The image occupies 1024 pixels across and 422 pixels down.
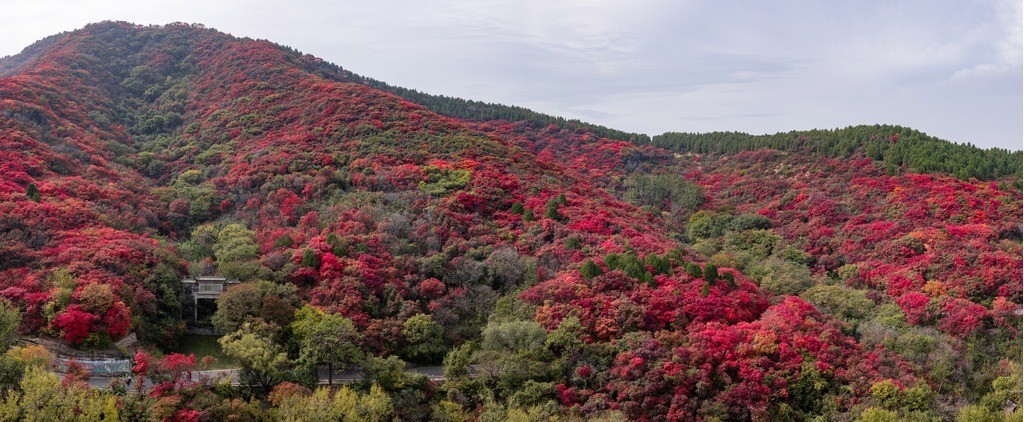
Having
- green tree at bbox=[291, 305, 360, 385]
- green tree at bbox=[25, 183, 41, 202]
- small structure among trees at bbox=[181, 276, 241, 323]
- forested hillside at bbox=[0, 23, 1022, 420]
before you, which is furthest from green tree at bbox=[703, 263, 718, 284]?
green tree at bbox=[25, 183, 41, 202]

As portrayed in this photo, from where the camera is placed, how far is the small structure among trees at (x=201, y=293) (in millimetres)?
34875

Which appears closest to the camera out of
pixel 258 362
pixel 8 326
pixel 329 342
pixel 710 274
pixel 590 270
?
pixel 8 326

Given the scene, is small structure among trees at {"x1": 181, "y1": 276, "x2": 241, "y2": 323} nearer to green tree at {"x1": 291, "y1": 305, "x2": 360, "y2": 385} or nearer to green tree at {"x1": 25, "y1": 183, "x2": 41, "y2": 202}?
green tree at {"x1": 291, "y1": 305, "x2": 360, "y2": 385}

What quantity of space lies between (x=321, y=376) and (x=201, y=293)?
8556 millimetres

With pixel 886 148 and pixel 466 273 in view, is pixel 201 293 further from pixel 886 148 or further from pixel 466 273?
pixel 886 148

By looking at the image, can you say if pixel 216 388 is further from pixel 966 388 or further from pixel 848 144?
pixel 848 144

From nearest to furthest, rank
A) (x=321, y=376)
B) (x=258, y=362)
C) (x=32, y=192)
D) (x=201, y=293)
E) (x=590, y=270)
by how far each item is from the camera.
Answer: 1. (x=258, y=362)
2. (x=321, y=376)
3. (x=201, y=293)
4. (x=590, y=270)
5. (x=32, y=192)

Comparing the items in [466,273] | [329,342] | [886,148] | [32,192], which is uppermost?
[886,148]

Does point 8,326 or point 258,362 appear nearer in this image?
point 8,326

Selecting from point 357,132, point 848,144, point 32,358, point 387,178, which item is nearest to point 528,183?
point 387,178

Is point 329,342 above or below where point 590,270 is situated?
below

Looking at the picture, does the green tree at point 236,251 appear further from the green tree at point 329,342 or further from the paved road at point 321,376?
the paved road at point 321,376

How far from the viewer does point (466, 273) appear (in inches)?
1505

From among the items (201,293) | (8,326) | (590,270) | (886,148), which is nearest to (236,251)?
(201,293)
